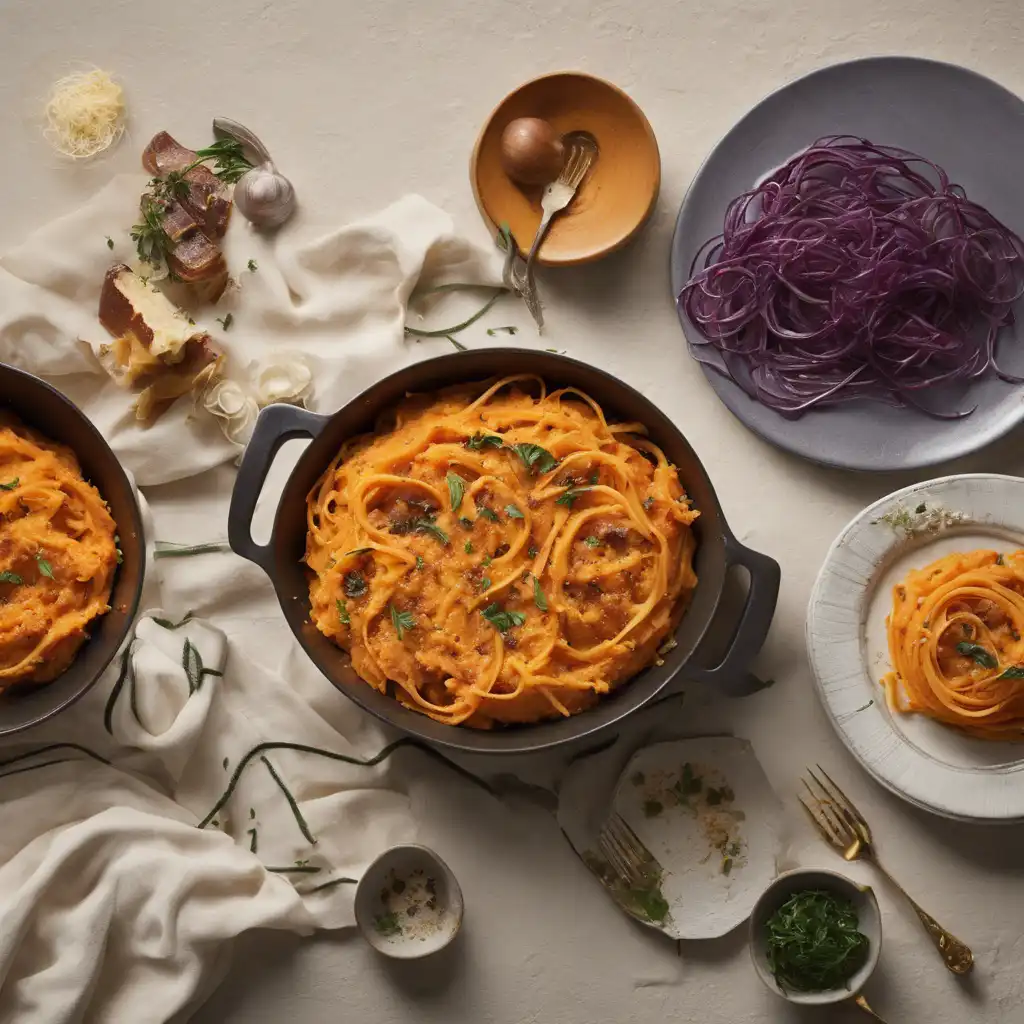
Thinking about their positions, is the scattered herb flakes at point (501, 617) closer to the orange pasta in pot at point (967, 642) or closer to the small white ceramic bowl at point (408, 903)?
the small white ceramic bowl at point (408, 903)

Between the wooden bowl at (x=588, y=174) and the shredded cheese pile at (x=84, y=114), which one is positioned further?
the shredded cheese pile at (x=84, y=114)

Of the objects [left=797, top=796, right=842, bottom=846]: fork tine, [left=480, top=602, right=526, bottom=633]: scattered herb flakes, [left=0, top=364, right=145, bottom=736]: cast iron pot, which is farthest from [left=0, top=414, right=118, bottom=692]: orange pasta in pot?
[left=797, top=796, right=842, bottom=846]: fork tine

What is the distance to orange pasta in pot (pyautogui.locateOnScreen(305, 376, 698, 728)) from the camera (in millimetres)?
3275

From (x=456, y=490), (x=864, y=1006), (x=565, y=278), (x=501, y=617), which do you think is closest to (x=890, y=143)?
(x=565, y=278)

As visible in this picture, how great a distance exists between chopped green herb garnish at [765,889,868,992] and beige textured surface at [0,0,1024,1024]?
241 millimetres

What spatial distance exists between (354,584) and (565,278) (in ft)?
4.64

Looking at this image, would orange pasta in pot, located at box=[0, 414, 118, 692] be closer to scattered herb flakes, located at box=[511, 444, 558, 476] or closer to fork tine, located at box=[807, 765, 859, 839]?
scattered herb flakes, located at box=[511, 444, 558, 476]

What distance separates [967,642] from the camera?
11.6 ft

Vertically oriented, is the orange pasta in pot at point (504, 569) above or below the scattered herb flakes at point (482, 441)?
below

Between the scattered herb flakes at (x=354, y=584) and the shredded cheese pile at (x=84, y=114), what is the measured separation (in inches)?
75.2

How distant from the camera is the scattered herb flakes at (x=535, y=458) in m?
3.30

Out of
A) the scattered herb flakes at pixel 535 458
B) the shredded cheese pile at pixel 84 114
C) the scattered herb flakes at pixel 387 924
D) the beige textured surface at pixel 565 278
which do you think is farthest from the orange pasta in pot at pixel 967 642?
the shredded cheese pile at pixel 84 114

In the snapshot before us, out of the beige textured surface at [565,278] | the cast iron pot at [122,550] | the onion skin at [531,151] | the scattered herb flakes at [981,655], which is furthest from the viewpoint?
the beige textured surface at [565,278]

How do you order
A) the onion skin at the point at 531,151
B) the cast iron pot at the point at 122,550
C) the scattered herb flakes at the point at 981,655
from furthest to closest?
the onion skin at the point at 531,151 < the scattered herb flakes at the point at 981,655 < the cast iron pot at the point at 122,550
